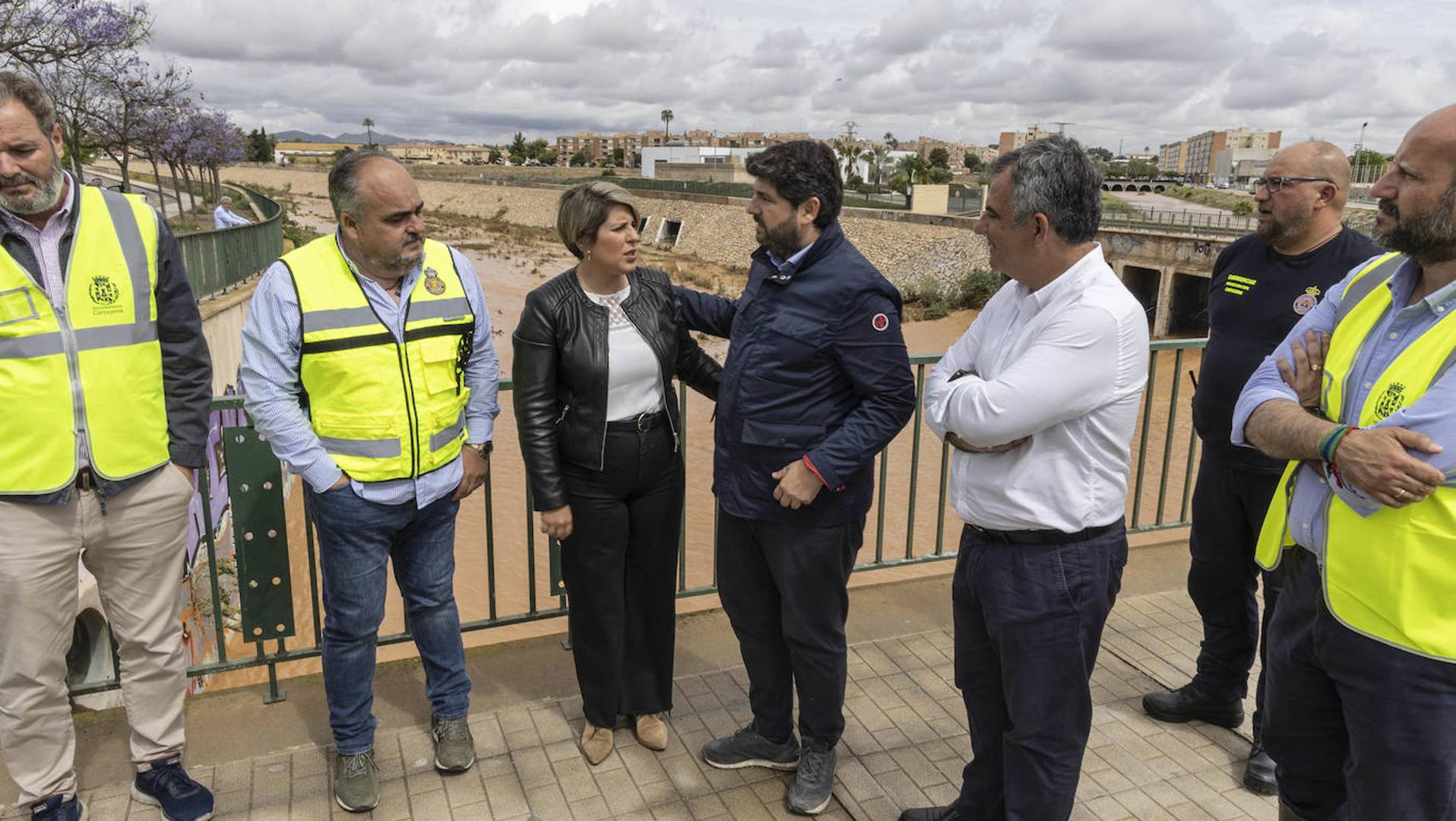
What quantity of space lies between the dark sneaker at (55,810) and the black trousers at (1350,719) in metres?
3.30

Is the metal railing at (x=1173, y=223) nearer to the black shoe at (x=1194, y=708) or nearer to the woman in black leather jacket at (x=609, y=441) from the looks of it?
the black shoe at (x=1194, y=708)

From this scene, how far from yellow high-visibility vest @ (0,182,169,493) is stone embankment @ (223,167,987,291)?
7990mm

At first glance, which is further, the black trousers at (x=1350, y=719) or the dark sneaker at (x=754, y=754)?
the dark sneaker at (x=754, y=754)

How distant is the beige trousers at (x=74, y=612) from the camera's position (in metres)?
2.56

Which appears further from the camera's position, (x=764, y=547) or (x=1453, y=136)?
(x=764, y=547)

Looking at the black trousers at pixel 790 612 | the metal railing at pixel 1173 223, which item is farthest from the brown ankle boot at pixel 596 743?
the metal railing at pixel 1173 223

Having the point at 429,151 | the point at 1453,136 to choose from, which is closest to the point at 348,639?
the point at 1453,136

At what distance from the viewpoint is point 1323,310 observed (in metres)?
2.27

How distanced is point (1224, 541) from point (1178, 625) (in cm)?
105

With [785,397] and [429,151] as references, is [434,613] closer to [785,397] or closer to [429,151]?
[785,397]

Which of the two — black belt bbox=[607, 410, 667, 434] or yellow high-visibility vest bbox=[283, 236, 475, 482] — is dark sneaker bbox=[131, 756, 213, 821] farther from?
black belt bbox=[607, 410, 667, 434]

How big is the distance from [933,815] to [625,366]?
168 cm

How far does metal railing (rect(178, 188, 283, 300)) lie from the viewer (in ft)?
36.5

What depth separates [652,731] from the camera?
3270mm
